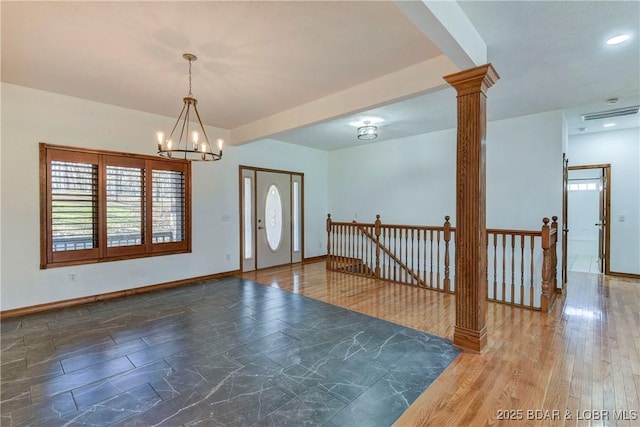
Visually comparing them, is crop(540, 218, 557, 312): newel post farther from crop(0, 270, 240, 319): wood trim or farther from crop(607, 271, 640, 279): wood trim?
crop(0, 270, 240, 319): wood trim

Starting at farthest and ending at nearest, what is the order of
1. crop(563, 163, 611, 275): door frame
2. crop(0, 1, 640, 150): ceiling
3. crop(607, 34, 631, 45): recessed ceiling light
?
crop(563, 163, 611, 275): door frame, crop(607, 34, 631, 45): recessed ceiling light, crop(0, 1, 640, 150): ceiling

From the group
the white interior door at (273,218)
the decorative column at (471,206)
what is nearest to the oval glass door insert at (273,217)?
the white interior door at (273,218)

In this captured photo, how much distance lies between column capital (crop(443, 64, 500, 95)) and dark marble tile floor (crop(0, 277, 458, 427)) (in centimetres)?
250

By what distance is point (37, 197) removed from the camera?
156 inches

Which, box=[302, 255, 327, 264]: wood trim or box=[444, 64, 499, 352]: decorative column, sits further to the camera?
box=[302, 255, 327, 264]: wood trim

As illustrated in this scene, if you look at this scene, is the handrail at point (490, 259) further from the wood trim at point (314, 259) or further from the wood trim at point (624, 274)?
the wood trim at point (624, 274)

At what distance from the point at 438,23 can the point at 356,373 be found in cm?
275

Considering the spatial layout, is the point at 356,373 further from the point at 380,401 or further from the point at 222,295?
the point at 222,295

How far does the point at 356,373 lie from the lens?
8.16ft

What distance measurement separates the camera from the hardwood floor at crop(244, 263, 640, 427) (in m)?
1.99

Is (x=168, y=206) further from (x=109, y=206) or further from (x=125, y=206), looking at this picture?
(x=109, y=206)

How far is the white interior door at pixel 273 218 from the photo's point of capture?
6.68 meters

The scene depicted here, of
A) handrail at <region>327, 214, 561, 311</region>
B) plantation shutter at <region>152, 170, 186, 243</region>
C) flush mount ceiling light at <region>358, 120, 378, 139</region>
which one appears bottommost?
handrail at <region>327, 214, 561, 311</region>

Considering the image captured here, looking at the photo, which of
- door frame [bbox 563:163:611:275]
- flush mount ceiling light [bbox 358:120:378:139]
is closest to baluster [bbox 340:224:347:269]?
flush mount ceiling light [bbox 358:120:378:139]
